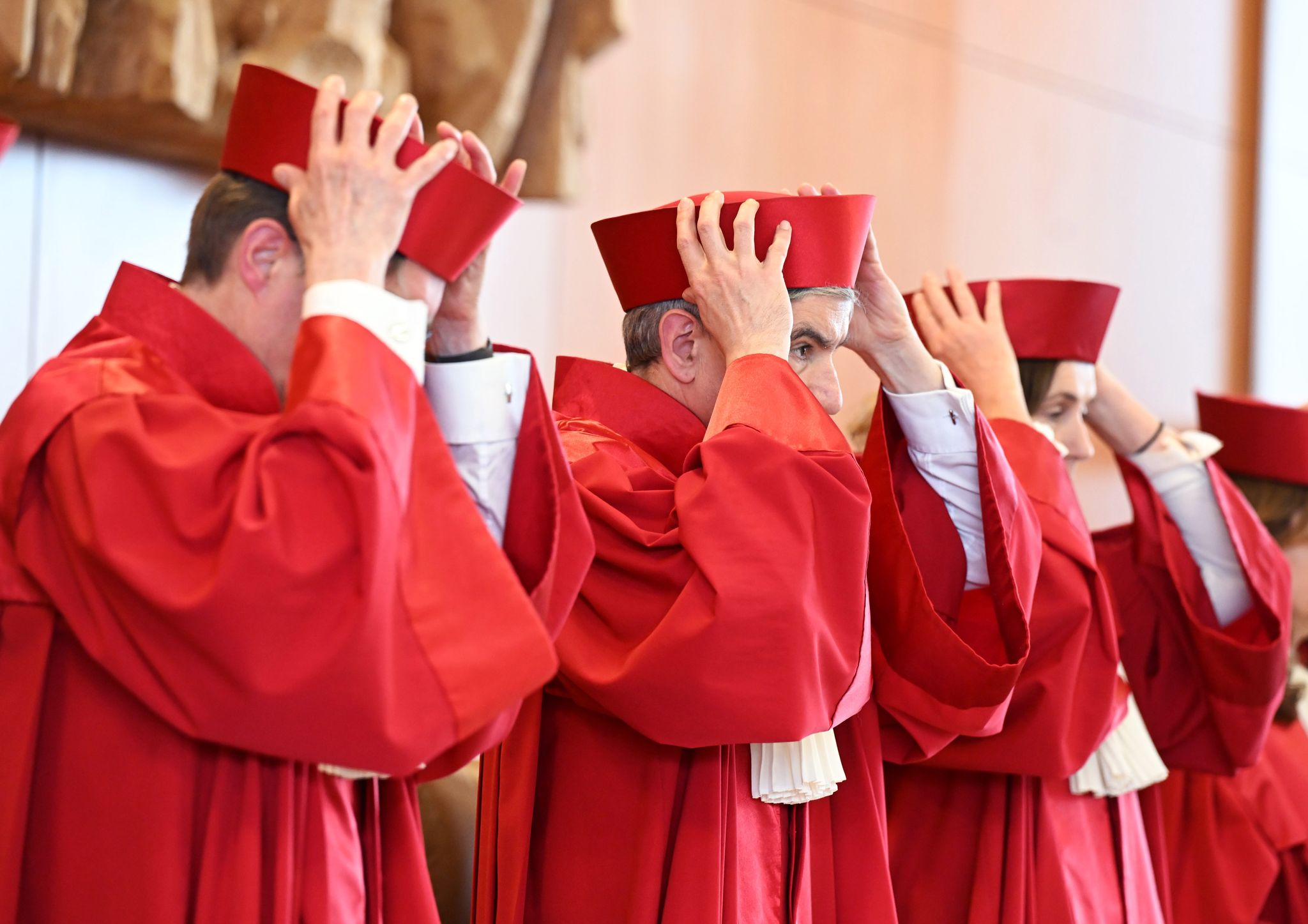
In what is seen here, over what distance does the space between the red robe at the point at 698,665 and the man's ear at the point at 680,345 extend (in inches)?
2.4

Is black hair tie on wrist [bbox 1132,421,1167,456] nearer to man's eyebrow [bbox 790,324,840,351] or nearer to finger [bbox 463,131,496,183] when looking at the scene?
man's eyebrow [bbox 790,324,840,351]

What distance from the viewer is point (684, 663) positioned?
2002 millimetres

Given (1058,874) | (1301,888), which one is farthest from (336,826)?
(1301,888)

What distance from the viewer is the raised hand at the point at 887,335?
8.21ft

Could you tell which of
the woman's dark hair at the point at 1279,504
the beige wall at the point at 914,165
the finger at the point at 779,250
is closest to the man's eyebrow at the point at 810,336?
the finger at the point at 779,250

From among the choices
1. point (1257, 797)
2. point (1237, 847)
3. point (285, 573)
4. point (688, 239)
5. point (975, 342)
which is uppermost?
point (688, 239)

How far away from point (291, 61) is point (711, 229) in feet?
4.52

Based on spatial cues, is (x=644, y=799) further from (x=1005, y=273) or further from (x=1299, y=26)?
(x=1299, y=26)

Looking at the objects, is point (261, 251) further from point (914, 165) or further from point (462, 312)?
point (914, 165)

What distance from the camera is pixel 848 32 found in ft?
16.7

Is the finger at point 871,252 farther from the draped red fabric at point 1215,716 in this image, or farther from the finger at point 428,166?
the draped red fabric at point 1215,716

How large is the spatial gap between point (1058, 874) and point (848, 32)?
Answer: 129 inches

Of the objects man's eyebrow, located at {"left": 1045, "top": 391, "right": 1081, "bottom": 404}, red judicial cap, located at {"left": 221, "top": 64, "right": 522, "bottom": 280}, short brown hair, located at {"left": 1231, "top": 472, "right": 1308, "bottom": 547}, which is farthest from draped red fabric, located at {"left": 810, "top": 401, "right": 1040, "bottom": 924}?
short brown hair, located at {"left": 1231, "top": 472, "right": 1308, "bottom": 547}

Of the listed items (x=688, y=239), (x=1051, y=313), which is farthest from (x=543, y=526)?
(x=1051, y=313)
